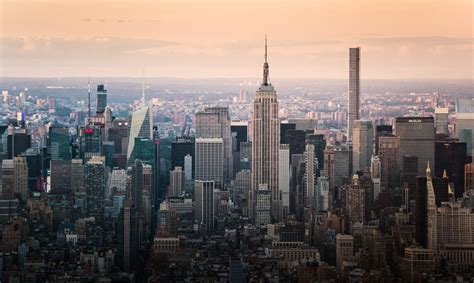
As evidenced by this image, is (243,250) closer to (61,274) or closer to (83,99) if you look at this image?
(61,274)

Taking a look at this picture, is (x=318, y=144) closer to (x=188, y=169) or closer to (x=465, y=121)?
(x=188, y=169)

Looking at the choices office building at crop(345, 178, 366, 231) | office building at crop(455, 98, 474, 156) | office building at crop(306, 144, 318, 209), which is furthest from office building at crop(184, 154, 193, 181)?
office building at crop(455, 98, 474, 156)

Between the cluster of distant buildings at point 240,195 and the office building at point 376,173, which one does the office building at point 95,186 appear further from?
the office building at point 376,173

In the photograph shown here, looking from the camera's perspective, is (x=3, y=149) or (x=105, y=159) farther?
(x=105, y=159)

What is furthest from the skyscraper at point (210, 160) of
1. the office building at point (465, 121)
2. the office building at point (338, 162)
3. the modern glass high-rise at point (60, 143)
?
the office building at point (465, 121)

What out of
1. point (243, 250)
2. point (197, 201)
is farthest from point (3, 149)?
point (243, 250)

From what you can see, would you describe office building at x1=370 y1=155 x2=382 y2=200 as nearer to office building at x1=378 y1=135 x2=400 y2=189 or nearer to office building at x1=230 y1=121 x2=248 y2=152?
office building at x1=378 y1=135 x2=400 y2=189

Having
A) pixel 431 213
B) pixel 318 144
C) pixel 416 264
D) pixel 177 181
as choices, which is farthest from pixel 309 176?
pixel 416 264
